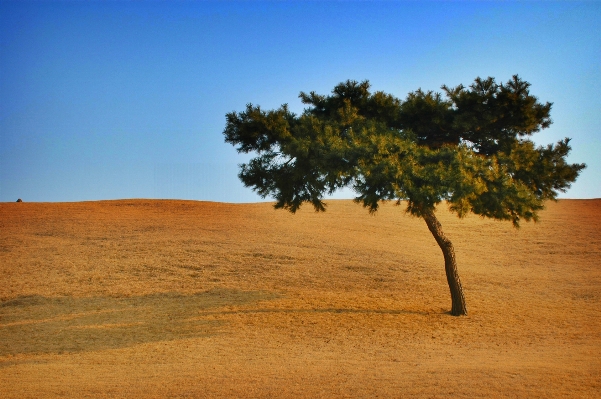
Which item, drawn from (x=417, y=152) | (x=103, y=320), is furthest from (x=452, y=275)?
(x=103, y=320)

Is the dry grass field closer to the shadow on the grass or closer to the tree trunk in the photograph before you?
the shadow on the grass

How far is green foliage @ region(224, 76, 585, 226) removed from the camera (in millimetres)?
16281

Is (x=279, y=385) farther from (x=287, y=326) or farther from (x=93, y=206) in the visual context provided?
(x=93, y=206)

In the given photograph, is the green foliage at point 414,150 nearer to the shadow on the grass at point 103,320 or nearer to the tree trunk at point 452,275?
the tree trunk at point 452,275

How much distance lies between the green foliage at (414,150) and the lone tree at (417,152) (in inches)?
1.5

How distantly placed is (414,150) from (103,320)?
515 inches

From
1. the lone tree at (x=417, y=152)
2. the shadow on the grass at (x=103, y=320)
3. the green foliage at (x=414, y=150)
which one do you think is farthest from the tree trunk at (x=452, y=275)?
the shadow on the grass at (x=103, y=320)

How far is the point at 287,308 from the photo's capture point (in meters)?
20.1

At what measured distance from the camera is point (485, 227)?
40969 millimetres

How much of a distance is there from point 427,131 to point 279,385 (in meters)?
12.1

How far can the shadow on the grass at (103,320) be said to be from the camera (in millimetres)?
16406

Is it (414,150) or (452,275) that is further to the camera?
(452,275)

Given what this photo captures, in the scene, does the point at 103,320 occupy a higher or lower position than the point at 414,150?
lower

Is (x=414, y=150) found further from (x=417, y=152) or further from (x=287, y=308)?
(x=287, y=308)
